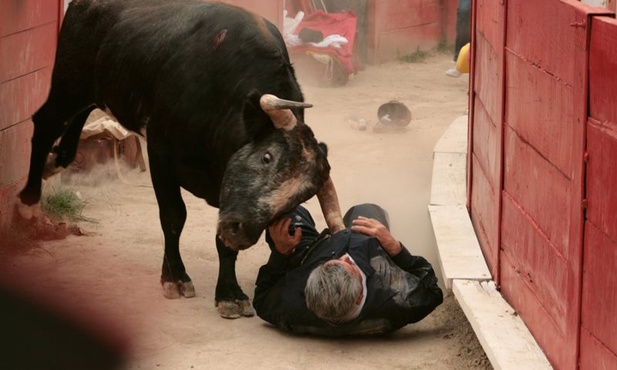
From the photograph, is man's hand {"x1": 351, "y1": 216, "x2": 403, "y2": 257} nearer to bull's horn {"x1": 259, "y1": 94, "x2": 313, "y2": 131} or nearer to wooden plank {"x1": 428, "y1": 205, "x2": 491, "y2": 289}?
wooden plank {"x1": 428, "y1": 205, "x2": 491, "y2": 289}

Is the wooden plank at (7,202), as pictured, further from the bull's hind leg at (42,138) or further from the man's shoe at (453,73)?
the man's shoe at (453,73)

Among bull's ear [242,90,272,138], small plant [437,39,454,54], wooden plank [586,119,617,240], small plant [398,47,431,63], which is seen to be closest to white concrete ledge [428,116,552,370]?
wooden plank [586,119,617,240]

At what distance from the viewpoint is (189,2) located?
18.9 ft

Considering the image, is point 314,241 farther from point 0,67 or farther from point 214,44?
point 0,67

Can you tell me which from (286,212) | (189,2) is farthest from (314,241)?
(189,2)

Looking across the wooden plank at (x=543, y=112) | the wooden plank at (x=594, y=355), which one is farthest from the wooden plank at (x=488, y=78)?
the wooden plank at (x=594, y=355)

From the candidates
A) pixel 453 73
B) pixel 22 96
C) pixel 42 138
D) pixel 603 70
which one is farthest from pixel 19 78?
pixel 453 73

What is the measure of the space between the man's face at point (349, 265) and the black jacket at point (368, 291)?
8 cm

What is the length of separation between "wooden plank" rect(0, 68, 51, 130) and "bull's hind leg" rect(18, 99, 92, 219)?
0.34 feet

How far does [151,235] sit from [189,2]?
1528 millimetres

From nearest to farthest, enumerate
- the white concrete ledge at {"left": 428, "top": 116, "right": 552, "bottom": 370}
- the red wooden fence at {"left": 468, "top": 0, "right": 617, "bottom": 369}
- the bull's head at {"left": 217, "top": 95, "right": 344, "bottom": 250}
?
the red wooden fence at {"left": 468, "top": 0, "right": 617, "bottom": 369} < the white concrete ledge at {"left": 428, "top": 116, "right": 552, "bottom": 370} < the bull's head at {"left": 217, "top": 95, "right": 344, "bottom": 250}

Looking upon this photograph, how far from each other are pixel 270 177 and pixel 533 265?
4.14ft

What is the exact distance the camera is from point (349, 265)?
4.25m

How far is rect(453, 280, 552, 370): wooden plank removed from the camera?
3.57 m
